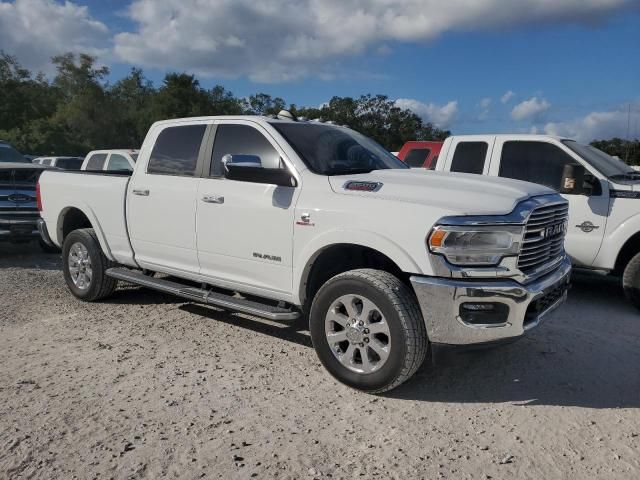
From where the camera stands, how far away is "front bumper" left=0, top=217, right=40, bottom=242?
897 centimetres

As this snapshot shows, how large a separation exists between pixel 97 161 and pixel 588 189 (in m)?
10.0

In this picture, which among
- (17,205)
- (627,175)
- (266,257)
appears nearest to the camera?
(266,257)

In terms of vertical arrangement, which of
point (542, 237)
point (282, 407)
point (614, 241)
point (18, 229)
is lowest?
point (282, 407)

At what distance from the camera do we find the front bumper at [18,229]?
8.97m

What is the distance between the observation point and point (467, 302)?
356 centimetres

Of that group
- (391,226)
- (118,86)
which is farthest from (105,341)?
(118,86)

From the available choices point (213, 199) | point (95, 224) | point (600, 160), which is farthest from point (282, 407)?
point (600, 160)

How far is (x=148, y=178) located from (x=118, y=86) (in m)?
61.1

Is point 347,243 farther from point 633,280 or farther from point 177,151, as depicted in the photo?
point 633,280

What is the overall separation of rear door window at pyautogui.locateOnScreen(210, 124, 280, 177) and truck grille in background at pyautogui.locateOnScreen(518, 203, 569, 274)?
6.52ft

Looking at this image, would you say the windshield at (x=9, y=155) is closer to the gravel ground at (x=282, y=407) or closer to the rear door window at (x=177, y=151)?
the gravel ground at (x=282, y=407)

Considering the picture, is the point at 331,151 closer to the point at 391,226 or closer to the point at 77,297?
the point at 391,226

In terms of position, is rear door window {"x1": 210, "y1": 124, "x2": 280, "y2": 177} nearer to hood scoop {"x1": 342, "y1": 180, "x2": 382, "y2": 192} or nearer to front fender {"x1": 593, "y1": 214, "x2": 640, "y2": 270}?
hood scoop {"x1": 342, "y1": 180, "x2": 382, "y2": 192}

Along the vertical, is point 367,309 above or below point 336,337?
above
